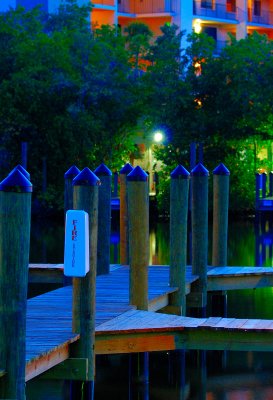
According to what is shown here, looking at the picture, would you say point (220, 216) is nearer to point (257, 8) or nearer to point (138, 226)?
point (138, 226)

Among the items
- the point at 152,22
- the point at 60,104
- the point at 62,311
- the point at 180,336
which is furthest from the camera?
the point at 152,22

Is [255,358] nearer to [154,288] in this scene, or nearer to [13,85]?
[154,288]

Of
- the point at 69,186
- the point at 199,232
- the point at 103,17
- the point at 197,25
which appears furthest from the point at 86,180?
the point at 197,25

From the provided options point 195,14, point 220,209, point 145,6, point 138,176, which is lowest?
point 220,209

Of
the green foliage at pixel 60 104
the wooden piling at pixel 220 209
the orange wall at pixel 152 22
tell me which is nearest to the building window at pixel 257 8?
the orange wall at pixel 152 22

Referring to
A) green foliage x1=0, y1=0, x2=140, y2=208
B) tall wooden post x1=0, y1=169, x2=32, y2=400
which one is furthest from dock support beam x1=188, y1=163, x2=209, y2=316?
green foliage x1=0, y1=0, x2=140, y2=208

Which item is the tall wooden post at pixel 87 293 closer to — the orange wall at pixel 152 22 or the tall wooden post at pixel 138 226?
the tall wooden post at pixel 138 226

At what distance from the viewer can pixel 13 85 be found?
1629 inches

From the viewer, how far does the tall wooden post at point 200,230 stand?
15.7 metres

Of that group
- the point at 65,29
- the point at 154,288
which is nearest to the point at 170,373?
the point at 154,288

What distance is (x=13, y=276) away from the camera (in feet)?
30.1

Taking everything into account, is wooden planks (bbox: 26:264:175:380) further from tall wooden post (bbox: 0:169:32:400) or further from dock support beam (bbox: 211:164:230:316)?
dock support beam (bbox: 211:164:230:316)

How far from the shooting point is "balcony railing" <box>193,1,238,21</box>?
208 ft

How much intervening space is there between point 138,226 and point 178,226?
1.36 meters
